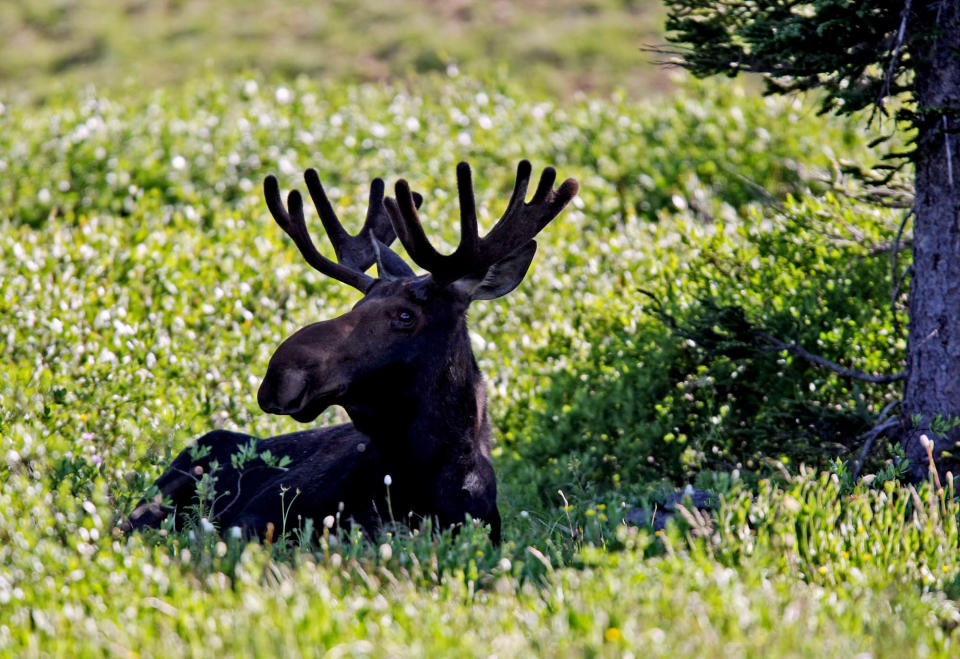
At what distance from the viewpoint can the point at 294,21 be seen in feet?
81.7

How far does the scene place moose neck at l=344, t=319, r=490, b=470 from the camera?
5770mm

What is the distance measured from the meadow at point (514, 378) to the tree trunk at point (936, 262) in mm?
378

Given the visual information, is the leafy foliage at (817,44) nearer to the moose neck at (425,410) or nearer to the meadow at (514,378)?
the meadow at (514,378)

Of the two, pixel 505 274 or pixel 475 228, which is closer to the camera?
pixel 475 228

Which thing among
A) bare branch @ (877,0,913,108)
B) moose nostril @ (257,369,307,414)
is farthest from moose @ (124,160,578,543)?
bare branch @ (877,0,913,108)

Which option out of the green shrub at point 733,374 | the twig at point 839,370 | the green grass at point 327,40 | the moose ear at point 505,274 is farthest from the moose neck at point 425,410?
the green grass at point 327,40

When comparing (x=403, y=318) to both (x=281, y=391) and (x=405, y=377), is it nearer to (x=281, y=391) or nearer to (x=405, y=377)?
(x=405, y=377)

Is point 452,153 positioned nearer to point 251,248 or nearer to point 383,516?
point 251,248

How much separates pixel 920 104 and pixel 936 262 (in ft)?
2.89

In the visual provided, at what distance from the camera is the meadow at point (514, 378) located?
4094mm

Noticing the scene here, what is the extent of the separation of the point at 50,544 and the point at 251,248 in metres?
6.77

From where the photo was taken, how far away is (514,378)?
32.2 ft

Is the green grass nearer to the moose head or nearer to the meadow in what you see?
the meadow

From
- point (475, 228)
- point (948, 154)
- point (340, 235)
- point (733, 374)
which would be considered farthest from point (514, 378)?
point (948, 154)
